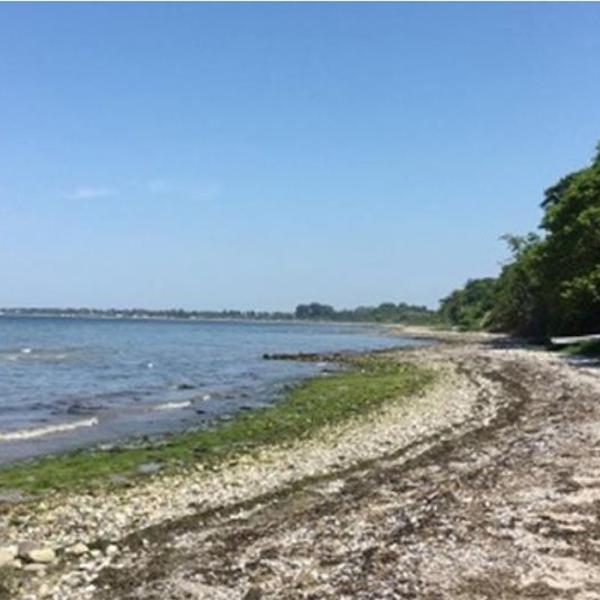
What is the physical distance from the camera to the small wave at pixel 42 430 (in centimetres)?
2827

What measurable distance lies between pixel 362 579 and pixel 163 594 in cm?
279

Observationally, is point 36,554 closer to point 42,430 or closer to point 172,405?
point 42,430

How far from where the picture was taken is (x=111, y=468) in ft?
72.0

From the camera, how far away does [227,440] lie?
87.4 feet

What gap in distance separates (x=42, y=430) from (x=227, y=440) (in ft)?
26.3

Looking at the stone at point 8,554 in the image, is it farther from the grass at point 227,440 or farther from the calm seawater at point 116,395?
the calm seawater at point 116,395

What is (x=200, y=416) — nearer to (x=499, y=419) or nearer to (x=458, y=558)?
(x=499, y=419)

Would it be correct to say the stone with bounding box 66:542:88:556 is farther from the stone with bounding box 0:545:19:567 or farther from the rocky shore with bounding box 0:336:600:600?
the stone with bounding box 0:545:19:567

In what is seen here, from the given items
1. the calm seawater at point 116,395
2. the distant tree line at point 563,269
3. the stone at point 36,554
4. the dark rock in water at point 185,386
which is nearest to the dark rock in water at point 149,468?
the calm seawater at point 116,395

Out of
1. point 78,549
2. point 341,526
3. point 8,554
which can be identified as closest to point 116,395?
point 78,549

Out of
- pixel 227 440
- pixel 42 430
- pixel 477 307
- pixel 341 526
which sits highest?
pixel 477 307

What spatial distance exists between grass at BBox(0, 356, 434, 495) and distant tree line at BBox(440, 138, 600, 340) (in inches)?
851

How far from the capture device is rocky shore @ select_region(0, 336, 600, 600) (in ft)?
36.4

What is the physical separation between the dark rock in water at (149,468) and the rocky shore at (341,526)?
2.27 feet
